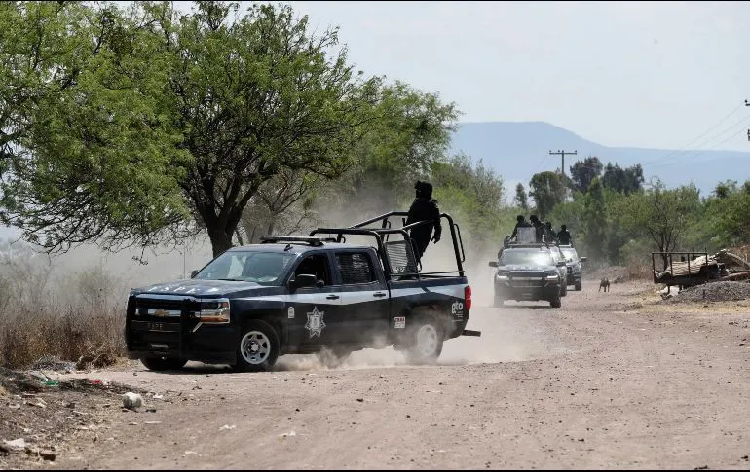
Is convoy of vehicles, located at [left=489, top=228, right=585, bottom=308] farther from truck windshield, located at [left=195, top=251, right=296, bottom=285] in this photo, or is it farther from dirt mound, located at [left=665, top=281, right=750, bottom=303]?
truck windshield, located at [left=195, top=251, right=296, bottom=285]

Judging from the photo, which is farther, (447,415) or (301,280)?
(301,280)

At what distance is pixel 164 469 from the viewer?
9.02m

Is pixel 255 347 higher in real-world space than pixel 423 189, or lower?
lower

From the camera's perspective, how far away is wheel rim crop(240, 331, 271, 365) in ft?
51.3

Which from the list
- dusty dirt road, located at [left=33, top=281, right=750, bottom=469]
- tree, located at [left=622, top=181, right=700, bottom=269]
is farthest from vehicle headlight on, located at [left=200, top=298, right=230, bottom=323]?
tree, located at [left=622, top=181, right=700, bottom=269]

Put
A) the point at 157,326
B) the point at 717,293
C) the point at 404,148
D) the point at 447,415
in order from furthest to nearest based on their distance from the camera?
the point at 404,148, the point at 717,293, the point at 157,326, the point at 447,415

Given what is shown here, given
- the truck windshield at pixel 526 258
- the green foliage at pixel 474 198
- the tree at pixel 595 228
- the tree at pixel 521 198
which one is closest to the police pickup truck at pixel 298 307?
the truck windshield at pixel 526 258

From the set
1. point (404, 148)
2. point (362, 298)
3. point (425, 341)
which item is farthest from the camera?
point (404, 148)

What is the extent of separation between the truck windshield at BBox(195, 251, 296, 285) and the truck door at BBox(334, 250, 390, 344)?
955 mm

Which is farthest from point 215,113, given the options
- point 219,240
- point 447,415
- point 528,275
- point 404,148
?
point 404,148

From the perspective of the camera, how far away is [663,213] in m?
93.9

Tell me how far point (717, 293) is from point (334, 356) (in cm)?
2098

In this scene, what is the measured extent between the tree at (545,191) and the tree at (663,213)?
228 ft

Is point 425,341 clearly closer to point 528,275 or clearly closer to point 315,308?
point 315,308
